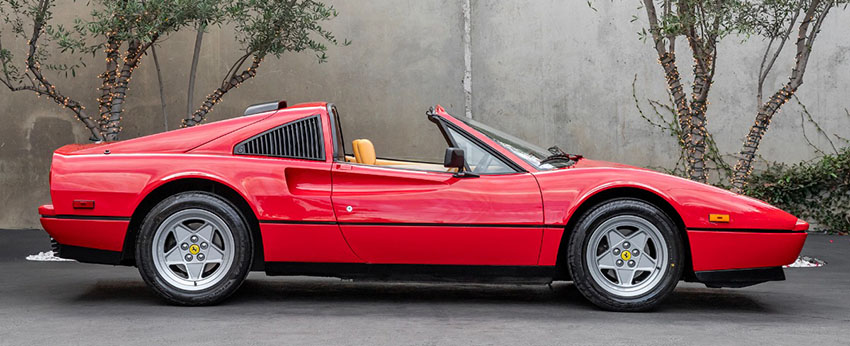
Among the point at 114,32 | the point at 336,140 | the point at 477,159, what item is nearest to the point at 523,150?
the point at 477,159

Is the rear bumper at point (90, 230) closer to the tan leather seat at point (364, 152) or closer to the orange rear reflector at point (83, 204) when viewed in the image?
the orange rear reflector at point (83, 204)

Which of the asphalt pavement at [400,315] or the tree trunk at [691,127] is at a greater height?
the tree trunk at [691,127]

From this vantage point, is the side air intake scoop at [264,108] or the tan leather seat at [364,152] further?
the tan leather seat at [364,152]

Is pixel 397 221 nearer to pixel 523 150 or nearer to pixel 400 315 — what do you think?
pixel 400 315

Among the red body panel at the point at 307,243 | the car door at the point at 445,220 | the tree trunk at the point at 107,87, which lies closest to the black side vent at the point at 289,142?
the car door at the point at 445,220

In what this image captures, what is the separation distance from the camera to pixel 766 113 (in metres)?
8.62

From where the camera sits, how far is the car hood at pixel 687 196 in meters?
5.16

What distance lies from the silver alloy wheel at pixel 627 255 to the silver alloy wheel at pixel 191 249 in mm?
2130

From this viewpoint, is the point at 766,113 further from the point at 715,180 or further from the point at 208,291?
the point at 208,291

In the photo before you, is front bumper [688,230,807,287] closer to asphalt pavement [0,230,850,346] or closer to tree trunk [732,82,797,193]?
asphalt pavement [0,230,850,346]

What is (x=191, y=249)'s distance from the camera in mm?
5312

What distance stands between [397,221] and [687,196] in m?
1.68

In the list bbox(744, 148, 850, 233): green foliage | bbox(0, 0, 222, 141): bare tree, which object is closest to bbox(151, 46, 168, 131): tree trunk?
bbox(0, 0, 222, 141): bare tree

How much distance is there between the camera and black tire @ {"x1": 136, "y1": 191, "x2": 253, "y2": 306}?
525cm
